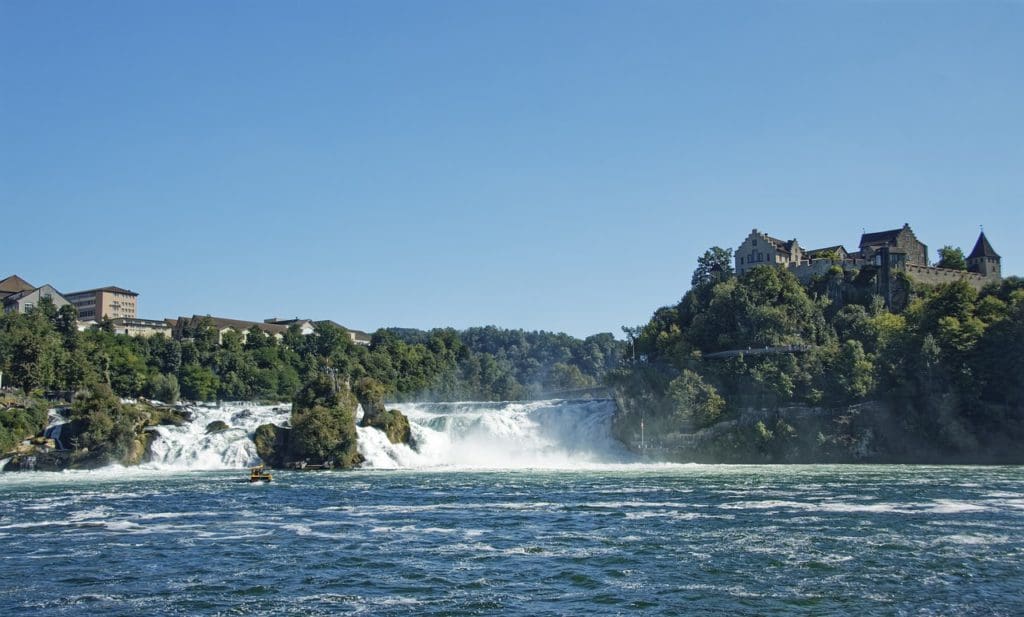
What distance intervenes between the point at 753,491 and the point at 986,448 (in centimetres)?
3080

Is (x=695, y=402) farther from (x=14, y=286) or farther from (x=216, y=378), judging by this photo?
(x=14, y=286)

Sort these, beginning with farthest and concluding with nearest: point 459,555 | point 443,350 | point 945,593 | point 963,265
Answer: point 443,350
point 963,265
point 459,555
point 945,593

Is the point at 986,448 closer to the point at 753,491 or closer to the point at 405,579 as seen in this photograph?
the point at 753,491

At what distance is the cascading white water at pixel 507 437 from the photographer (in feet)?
257

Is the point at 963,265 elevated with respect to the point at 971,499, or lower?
elevated

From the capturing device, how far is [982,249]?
10056 cm

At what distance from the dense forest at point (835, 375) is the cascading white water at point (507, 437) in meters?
3.08

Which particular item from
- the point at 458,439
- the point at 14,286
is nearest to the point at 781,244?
the point at 458,439

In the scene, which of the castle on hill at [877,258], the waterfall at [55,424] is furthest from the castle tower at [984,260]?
the waterfall at [55,424]

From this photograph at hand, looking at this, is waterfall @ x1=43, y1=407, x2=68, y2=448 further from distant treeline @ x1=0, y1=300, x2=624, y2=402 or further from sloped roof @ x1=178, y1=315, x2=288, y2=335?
sloped roof @ x1=178, y1=315, x2=288, y2=335

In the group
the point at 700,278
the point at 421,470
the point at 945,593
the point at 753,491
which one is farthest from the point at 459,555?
the point at 700,278

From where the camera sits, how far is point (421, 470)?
7050 cm

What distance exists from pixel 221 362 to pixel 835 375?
72.8 metres

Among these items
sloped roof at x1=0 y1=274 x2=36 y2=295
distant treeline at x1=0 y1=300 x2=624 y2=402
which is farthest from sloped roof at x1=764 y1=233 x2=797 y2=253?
sloped roof at x1=0 y1=274 x2=36 y2=295
